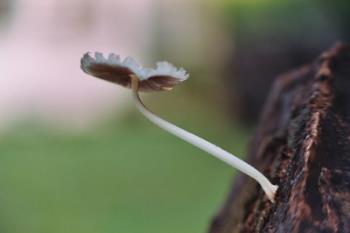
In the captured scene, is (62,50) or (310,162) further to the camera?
(62,50)

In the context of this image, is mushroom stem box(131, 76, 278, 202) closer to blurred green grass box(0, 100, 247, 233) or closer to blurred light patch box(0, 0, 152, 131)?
blurred green grass box(0, 100, 247, 233)

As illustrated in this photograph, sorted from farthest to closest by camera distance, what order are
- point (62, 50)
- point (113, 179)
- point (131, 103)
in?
point (62, 50), point (131, 103), point (113, 179)

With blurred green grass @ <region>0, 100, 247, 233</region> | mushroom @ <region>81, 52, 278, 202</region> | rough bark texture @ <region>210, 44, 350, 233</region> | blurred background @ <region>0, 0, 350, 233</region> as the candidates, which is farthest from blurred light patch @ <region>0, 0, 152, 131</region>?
mushroom @ <region>81, 52, 278, 202</region>

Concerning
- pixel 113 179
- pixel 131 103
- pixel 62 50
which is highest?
pixel 62 50

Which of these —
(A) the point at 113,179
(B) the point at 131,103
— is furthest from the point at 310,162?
(B) the point at 131,103

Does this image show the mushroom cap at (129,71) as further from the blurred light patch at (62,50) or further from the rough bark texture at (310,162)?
the blurred light patch at (62,50)

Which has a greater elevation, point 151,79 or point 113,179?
point 151,79

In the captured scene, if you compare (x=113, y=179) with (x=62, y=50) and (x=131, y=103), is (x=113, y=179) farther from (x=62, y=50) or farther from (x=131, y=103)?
(x=62, y=50)
